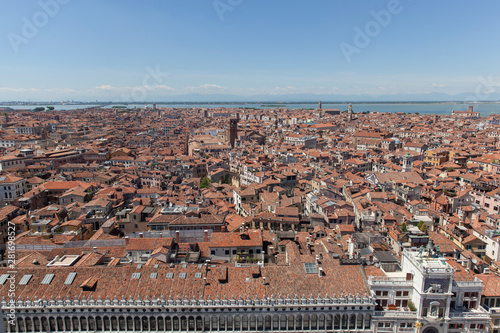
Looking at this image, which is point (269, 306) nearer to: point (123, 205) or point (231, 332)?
point (231, 332)

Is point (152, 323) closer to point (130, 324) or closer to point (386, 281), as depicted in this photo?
point (130, 324)

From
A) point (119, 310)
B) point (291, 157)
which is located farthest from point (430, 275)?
point (291, 157)

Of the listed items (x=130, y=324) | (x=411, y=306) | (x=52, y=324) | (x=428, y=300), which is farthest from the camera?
(x=411, y=306)

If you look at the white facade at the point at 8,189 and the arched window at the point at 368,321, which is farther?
the white facade at the point at 8,189

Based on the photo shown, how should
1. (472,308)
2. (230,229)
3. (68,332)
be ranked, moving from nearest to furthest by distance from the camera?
(68,332), (472,308), (230,229)

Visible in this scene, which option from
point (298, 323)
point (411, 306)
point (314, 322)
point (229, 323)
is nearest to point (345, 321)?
point (314, 322)

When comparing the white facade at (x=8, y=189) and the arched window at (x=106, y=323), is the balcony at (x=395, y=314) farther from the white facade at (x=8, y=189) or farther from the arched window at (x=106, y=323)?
the white facade at (x=8, y=189)

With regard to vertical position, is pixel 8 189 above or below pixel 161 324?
above

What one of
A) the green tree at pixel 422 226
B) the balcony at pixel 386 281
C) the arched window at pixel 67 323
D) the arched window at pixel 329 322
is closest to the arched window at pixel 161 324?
the arched window at pixel 67 323

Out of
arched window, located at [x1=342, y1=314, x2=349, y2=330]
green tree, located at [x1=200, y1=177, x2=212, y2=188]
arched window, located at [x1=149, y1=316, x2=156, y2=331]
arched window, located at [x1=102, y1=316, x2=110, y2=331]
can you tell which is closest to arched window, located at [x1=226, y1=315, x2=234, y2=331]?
arched window, located at [x1=149, y1=316, x2=156, y2=331]

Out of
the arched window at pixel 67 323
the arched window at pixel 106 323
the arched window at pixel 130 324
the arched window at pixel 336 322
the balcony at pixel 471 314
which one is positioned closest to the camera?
the arched window at pixel 67 323

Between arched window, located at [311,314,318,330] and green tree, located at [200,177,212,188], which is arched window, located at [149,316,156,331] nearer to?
→ arched window, located at [311,314,318,330]
